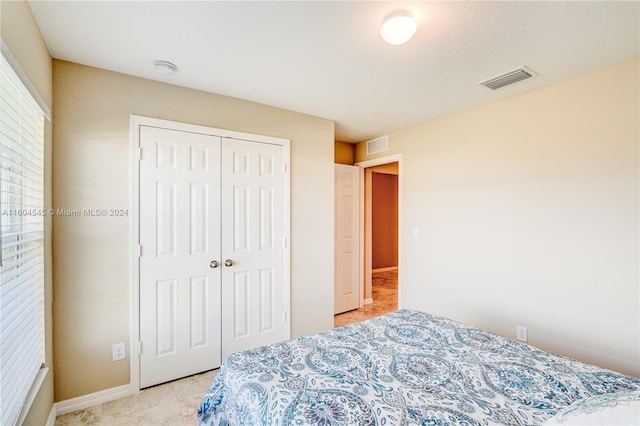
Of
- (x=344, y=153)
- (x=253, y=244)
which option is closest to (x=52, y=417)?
(x=253, y=244)

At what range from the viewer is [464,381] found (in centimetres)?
134

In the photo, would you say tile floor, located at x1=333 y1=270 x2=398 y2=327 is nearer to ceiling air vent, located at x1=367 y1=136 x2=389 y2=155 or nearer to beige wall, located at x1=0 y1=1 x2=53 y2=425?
ceiling air vent, located at x1=367 y1=136 x2=389 y2=155

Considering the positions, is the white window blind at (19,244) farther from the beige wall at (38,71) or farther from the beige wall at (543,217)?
the beige wall at (543,217)

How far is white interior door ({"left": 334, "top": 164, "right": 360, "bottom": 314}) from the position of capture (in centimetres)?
422

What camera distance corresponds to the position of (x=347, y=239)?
4.34m

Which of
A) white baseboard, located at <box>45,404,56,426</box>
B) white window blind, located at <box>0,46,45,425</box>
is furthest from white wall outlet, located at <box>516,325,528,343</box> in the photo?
white baseboard, located at <box>45,404,56,426</box>

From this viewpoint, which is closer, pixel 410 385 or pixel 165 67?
pixel 410 385

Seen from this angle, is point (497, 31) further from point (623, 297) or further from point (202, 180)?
point (202, 180)

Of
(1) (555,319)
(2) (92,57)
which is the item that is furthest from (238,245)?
(1) (555,319)

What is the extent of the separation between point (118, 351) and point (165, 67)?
2.13m

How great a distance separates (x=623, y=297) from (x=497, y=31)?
204cm

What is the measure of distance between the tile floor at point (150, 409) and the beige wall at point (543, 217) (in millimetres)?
2535

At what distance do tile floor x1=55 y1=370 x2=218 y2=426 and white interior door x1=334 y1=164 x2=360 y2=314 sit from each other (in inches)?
89.1

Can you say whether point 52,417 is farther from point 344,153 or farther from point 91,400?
point 344,153
